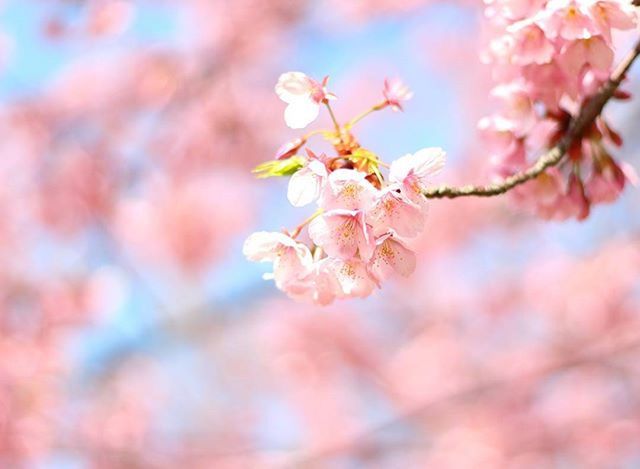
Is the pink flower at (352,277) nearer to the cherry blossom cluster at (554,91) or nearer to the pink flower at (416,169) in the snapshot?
the pink flower at (416,169)

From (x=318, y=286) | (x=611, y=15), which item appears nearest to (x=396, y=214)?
(x=318, y=286)

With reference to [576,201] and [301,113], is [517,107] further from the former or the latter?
[301,113]

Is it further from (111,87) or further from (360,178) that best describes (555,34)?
(111,87)

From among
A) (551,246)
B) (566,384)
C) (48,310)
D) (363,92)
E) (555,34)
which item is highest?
(363,92)

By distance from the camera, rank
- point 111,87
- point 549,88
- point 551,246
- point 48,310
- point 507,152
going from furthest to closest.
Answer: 1. point 551,246
2. point 111,87
3. point 48,310
4. point 507,152
5. point 549,88

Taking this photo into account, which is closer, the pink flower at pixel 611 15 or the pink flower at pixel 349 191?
the pink flower at pixel 349 191

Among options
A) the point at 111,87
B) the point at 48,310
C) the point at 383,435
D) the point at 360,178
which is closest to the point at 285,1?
the point at 111,87

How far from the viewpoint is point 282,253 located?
1344 mm

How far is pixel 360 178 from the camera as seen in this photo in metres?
1.17

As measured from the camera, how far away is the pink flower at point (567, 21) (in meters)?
1.38

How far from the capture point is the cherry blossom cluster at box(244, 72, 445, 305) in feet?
3.88

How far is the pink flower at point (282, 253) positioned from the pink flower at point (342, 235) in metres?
0.11

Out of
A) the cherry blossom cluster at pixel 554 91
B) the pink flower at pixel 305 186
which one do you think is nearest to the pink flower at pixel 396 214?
the pink flower at pixel 305 186

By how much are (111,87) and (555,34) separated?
264 inches
